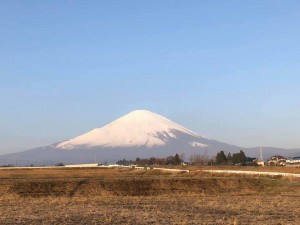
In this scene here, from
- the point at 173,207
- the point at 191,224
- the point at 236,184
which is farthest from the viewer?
the point at 236,184

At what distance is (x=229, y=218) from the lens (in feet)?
76.4

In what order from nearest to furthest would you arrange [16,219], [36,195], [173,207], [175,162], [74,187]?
[16,219] → [173,207] → [36,195] → [74,187] → [175,162]

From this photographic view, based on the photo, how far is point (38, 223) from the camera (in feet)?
71.2

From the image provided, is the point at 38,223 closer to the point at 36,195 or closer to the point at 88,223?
the point at 88,223

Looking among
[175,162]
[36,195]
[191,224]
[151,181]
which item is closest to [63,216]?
[191,224]

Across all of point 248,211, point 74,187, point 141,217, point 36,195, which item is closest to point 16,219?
point 141,217

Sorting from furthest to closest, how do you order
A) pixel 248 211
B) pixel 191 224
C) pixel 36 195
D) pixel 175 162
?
pixel 175 162, pixel 36 195, pixel 248 211, pixel 191 224

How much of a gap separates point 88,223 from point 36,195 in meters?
24.0

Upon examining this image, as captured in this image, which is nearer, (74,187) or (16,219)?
(16,219)

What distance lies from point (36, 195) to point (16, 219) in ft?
71.4

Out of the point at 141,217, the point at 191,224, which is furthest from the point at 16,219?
the point at 191,224

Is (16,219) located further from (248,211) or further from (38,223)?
(248,211)

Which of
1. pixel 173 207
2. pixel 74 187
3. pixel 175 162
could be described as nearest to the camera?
pixel 173 207

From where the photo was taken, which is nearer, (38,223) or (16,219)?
(38,223)
